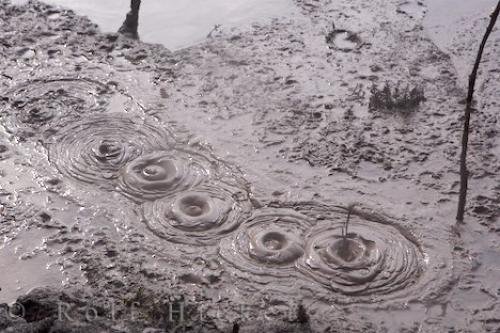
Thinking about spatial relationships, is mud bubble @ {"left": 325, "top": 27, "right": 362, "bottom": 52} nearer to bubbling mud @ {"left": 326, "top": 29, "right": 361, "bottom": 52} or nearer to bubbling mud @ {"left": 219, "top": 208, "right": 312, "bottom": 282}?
bubbling mud @ {"left": 326, "top": 29, "right": 361, "bottom": 52}

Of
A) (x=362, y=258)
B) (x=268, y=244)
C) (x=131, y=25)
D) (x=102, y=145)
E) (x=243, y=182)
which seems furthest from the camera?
(x=131, y=25)

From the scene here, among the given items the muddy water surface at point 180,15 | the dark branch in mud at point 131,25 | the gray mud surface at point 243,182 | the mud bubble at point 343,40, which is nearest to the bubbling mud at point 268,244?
the gray mud surface at point 243,182

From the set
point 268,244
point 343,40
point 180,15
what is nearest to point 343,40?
point 343,40

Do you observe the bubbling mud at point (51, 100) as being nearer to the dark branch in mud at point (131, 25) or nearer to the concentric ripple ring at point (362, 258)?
the dark branch in mud at point (131, 25)

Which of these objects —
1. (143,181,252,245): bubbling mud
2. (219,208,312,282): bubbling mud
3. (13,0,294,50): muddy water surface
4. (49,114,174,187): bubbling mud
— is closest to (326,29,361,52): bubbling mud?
(13,0,294,50): muddy water surface

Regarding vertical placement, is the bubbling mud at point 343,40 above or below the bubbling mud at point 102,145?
above

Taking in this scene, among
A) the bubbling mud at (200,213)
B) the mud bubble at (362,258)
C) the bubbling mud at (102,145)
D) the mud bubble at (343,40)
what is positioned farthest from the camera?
the mud bubble at (343,40)

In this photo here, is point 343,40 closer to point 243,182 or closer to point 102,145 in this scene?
point 243,182
